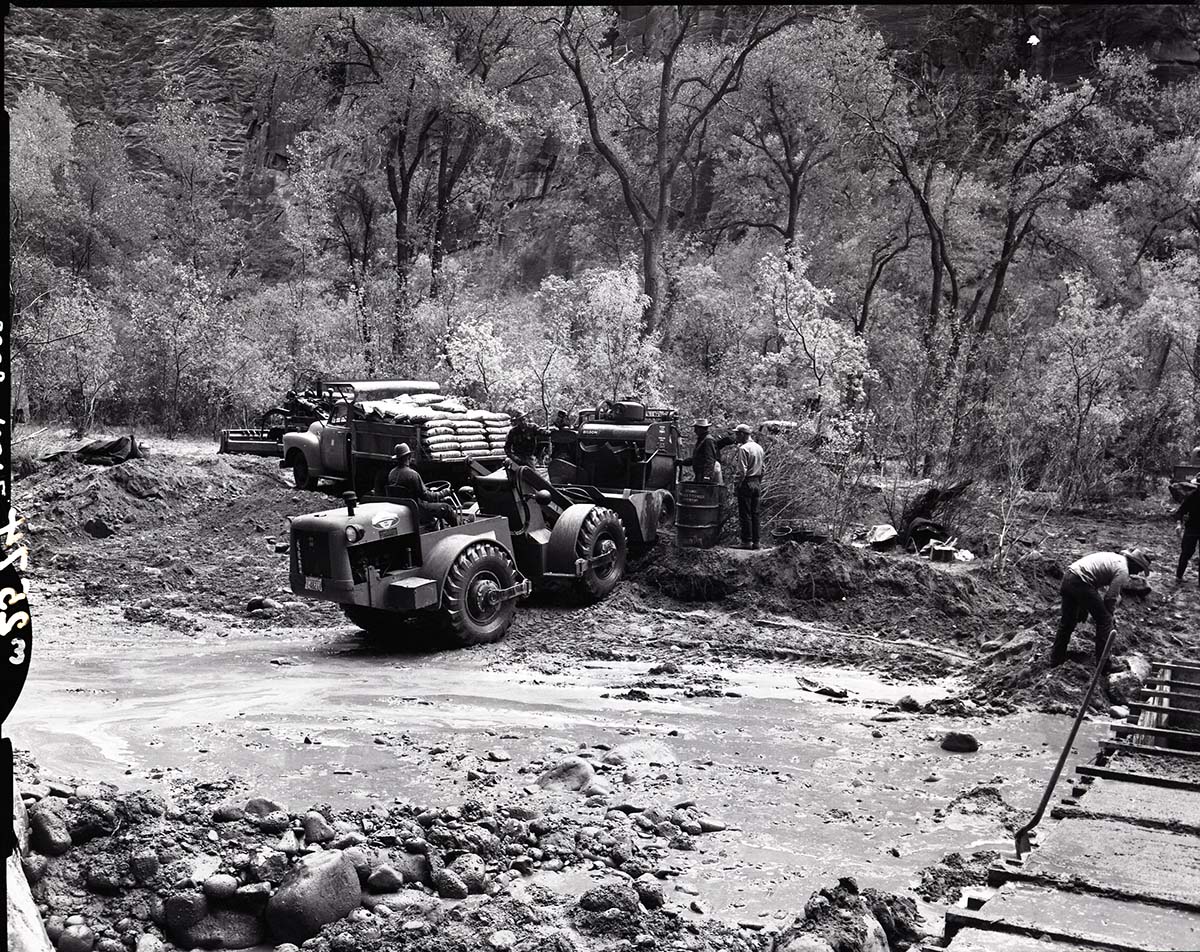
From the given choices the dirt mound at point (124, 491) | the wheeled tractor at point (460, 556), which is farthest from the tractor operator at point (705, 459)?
the dirt mound at point (124, 491)

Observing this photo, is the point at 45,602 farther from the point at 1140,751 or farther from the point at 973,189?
the point at 973,189

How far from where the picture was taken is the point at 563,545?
1422 cm

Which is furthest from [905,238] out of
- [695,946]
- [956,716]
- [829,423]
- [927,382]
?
[695,946]

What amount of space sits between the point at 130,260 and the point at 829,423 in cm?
3147

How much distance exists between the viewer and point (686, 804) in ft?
27.9

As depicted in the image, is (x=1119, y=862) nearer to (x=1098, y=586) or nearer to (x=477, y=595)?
(x=1098, y=586)

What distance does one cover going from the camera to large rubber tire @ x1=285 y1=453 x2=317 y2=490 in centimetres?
2189

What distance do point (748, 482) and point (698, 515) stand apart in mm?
839

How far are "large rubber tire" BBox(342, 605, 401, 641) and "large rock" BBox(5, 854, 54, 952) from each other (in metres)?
7.14

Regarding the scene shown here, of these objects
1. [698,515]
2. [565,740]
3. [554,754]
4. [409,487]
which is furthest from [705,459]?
[554,754]

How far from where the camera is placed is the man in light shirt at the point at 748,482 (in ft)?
53.6

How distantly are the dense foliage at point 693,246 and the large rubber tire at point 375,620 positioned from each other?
28.5 feet

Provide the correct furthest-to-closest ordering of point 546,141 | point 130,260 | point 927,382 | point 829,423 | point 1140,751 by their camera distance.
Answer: point 546,141
point 130,260
point 927,382
point 829,423
point 1140,751

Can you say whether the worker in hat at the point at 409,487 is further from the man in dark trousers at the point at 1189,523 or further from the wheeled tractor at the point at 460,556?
the man in dark trousers at the point at 1189,523
